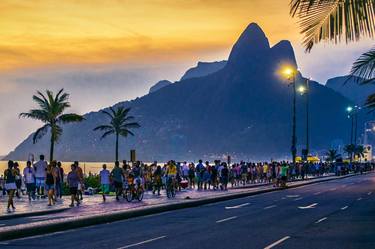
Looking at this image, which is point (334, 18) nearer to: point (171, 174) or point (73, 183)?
point (73, 183)

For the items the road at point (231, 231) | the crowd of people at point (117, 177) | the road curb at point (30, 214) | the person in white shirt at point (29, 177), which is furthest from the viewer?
the person in white shirt at point (29, 177)

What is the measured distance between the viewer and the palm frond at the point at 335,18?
284 inches

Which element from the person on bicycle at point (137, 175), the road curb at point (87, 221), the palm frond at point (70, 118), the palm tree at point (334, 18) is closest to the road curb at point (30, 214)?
the road curb at point (87, 221)

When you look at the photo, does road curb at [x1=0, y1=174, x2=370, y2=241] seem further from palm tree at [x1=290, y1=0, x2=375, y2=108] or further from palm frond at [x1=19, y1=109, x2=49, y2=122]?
palm frond at [x1=19, y1=109, x2=49, y2=122]

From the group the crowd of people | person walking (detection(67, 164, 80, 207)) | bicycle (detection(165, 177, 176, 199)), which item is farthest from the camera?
bicycle (detection(165, 177, 176, 199))

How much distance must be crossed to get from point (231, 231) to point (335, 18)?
38.5 ft

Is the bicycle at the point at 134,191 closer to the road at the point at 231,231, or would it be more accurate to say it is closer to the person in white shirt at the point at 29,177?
the person in white shirt at the point at 29,177

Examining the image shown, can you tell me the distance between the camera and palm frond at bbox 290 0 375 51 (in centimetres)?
722

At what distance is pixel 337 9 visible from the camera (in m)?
7.34

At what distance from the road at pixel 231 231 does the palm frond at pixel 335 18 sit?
803 cm

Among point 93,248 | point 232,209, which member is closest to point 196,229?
point 93,248

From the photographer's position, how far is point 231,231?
60.2 feet

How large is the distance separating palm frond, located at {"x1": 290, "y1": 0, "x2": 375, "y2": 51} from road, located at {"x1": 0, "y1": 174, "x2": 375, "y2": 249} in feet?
26.4

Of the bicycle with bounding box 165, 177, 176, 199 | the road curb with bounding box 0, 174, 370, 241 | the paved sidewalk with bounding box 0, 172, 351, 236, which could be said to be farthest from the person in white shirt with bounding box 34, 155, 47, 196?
the road curb with bounding box 0, 174, 370, 241
